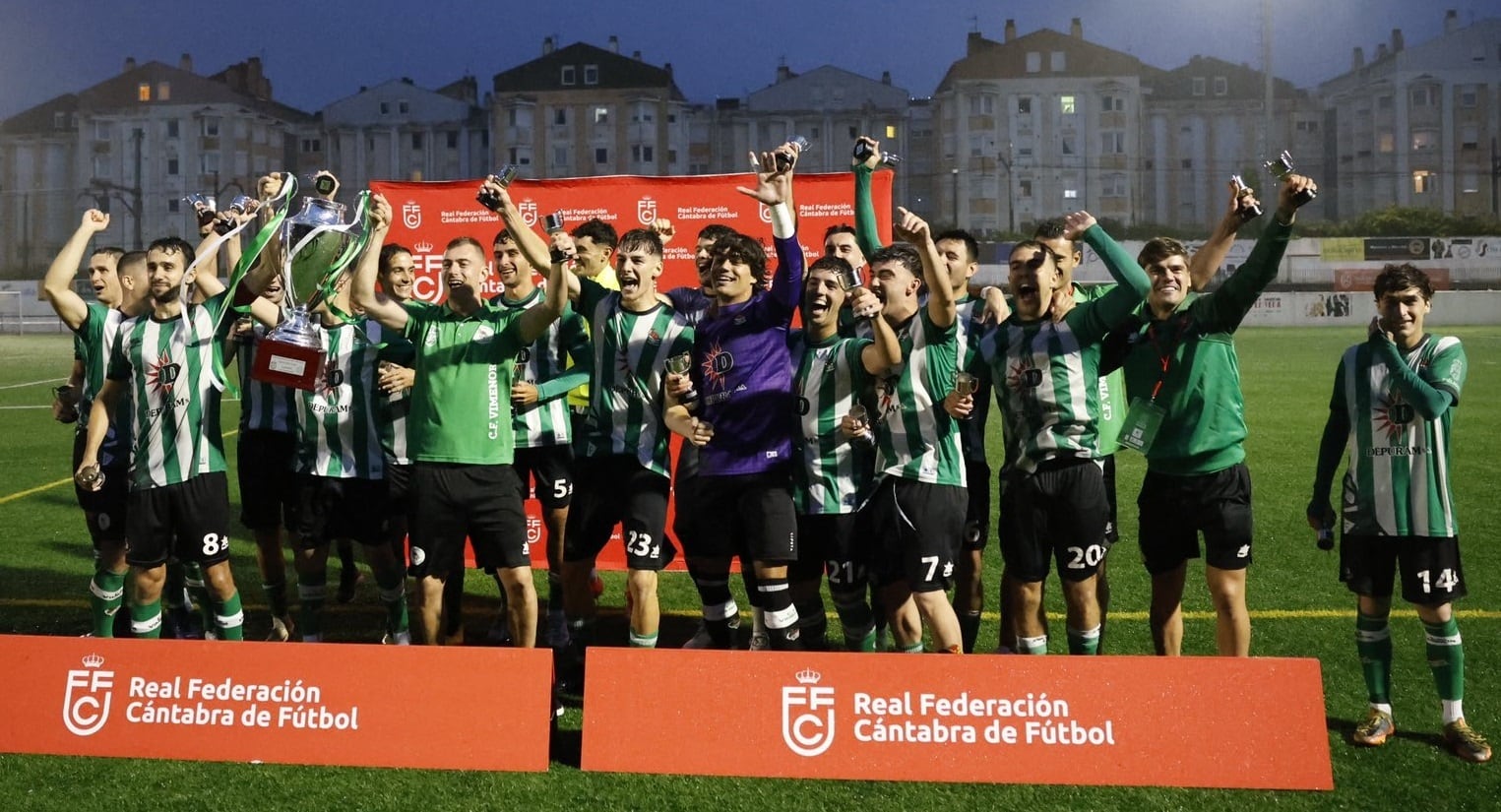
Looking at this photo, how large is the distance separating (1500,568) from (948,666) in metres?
5.57

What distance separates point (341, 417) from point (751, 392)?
2383 mm

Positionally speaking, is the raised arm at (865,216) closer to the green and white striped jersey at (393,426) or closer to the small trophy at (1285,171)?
the small trophy at (1285,171)

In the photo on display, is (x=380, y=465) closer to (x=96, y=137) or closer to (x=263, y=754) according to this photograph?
(x=263, y=754)

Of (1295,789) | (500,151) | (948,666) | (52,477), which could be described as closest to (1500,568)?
(1295,789)

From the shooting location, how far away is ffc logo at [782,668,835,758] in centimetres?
448

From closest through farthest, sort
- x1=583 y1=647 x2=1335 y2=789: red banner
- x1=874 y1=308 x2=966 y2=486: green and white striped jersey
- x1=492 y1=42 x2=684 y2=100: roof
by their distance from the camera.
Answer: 1. x1=583 y1=647 x2=1335 y2=789: red banner
2. x1=874 y1=308 x2=966 y2=486: green and white striped jersey
3. x1=492 y1=42 x2=684 y2=100: roof

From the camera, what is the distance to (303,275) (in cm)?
490

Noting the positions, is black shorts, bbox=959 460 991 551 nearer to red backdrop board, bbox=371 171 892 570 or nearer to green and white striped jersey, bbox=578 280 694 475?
green and white striped jersey, bbox=578 280 694 475

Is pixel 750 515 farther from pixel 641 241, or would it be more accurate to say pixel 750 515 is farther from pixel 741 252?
pixel 641 241

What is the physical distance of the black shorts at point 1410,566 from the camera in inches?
199

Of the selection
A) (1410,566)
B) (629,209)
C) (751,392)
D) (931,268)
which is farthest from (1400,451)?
(629,209)

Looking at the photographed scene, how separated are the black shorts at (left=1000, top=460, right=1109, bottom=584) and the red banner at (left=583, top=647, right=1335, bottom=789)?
851mm

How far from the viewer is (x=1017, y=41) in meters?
64.9

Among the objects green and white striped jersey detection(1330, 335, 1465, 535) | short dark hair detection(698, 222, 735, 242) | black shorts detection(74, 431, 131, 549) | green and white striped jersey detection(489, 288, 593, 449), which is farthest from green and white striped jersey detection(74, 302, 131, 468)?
green and white striped jersey detection(1330, 335, 1465, 535)
